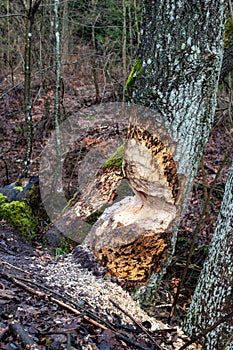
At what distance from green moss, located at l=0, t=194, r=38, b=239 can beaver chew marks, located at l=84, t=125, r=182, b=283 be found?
1.78 meters

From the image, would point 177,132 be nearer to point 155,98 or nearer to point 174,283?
point 155,98

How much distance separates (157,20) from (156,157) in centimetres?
106

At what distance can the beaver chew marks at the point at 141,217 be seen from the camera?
8.98 feet

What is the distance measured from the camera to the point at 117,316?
2.38 metres

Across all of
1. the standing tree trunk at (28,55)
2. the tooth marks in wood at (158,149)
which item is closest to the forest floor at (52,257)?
the standing tree trunk at (28,55)

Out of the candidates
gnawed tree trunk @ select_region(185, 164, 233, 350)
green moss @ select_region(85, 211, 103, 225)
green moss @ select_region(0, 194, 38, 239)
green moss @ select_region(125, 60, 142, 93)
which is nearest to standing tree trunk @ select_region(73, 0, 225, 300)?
green moss @ select_region(125, 60, 142, 93)

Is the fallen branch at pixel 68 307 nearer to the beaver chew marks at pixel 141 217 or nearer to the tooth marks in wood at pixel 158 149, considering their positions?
the beaver chew marks at pixel 141 217

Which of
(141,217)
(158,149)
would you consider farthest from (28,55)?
(141,217)

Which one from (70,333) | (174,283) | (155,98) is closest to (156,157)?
(155,98)

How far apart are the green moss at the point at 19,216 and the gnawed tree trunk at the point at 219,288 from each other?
2560mm

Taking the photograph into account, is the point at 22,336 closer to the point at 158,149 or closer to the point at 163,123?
the point at 158,149

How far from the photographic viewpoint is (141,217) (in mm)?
2938

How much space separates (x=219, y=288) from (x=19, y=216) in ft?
9.55

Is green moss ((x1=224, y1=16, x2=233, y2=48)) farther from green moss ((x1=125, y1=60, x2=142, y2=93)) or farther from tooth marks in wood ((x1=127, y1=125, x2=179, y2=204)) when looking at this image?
tooth marks in wood ((x1=127, y1=125, x2=179, y2=204))
